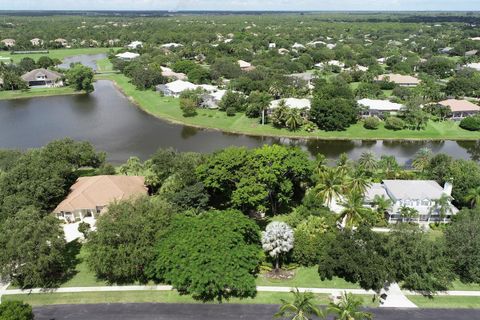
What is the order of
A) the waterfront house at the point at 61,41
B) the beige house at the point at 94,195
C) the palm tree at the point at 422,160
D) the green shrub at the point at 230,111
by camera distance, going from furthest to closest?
1. the waterfront house at the point at 61,41
2. the green shrub at the point at 230,111
3. the palm tree at the point at 422,160
4. the beige house at the point at 94,195

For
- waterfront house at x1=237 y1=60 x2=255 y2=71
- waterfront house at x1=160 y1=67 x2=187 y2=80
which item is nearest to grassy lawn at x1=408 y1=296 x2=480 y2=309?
waterfront house at x1=160 y1=67 x2=187 y2=80

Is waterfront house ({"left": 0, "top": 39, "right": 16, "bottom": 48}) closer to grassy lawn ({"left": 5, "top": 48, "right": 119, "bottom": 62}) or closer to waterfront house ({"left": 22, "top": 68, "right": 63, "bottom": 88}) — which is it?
grassy lawn ({"left": 5, "top": 48, "right": 119, "bottom": 62})

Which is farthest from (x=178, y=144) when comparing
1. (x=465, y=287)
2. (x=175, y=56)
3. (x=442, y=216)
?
(x=175, y=56)

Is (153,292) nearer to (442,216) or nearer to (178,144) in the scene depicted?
(442,216)

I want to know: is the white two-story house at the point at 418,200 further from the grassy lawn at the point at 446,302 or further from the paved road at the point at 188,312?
the paved road at the point at 188,312

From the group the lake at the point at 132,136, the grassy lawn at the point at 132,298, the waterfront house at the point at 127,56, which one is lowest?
the lake at the point at 132,136

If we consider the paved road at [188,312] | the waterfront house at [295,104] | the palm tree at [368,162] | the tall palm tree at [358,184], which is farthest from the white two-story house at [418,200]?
the waterfront house at [295,104]

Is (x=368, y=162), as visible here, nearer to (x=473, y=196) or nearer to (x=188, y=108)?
(x=473, y=196)
